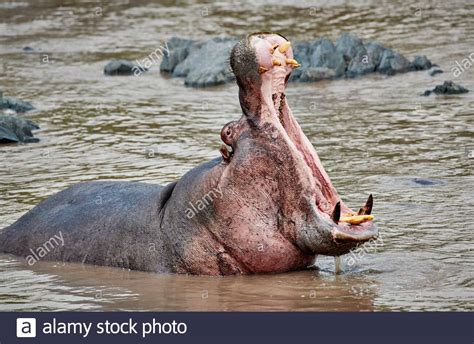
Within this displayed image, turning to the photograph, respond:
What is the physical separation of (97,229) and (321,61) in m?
8.00

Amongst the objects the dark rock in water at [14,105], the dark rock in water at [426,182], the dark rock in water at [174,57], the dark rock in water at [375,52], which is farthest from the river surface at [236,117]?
the dark rock in water at [375,52]

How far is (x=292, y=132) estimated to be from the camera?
7707mm

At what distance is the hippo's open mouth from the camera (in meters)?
7.36

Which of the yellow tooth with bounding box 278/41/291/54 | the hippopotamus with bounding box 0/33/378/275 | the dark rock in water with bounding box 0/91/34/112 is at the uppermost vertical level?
the yellow tooth with bounding box 278/41/291/54

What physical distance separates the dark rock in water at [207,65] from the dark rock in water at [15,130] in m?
2.87

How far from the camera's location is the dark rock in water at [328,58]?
15.7 m

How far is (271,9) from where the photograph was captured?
21.0 m

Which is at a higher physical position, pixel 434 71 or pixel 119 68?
pixel 434 71

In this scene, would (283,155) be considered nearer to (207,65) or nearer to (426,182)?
(426,182)

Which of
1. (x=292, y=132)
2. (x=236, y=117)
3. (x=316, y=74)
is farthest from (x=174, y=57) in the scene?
(x=292, y=132)

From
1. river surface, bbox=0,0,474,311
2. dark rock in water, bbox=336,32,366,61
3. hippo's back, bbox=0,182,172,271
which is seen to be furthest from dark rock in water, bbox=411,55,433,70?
hippo's back, bbox=0,182,172,271

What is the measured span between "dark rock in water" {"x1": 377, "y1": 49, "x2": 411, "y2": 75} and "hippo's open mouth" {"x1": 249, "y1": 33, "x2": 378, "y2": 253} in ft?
26.3

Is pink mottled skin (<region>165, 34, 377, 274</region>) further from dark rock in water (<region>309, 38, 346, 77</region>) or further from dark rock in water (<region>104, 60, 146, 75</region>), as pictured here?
dark rock in water (<region>104, 60, 146, 75</region>)

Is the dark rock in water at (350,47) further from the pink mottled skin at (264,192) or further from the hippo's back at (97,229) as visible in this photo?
the pink mottled skin at (264,192)
